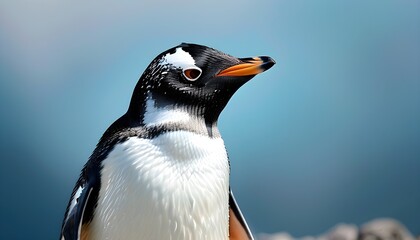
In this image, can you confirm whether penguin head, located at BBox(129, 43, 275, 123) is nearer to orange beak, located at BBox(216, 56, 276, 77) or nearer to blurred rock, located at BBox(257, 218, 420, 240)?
orange beak, located at BBox(216, 56, 276, 77)

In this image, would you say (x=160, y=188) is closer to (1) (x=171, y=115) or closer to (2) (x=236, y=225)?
(1) (x=171, y=115)

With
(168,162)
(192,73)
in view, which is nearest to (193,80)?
(192,73)

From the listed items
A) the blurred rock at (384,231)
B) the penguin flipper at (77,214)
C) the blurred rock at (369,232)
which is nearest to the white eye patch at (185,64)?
the penguin flipper at (77,214)

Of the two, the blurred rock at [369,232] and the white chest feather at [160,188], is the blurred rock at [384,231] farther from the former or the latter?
the white chest feather at [160,188]

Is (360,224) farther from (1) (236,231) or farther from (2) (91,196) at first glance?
(2) (91,196)

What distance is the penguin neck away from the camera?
1069 millimetres

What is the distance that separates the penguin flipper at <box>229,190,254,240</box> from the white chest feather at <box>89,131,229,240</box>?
0.63ft

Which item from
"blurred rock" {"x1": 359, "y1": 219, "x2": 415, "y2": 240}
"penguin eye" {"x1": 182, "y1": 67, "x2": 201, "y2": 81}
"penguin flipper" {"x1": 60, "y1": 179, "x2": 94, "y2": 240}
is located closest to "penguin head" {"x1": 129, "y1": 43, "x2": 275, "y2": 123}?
"penguin eye" {"x1": 182, "y1": 67, "x2": 201, "y2": 81}

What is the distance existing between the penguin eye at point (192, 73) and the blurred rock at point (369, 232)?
171 centimetres

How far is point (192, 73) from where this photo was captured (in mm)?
1075

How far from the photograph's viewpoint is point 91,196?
43.1 inches

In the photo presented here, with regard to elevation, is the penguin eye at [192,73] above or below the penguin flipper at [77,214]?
above

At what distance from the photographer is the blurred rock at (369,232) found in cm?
270

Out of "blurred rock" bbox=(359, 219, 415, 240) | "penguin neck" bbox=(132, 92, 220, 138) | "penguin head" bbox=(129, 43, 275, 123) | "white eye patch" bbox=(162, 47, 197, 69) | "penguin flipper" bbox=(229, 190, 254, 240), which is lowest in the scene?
"blurred rock" bbox=(359, 219, 415, 240)
